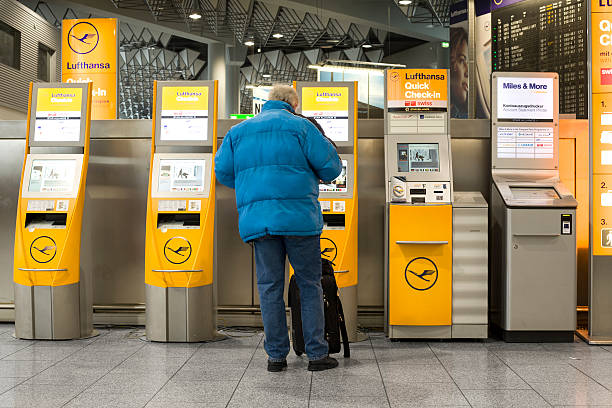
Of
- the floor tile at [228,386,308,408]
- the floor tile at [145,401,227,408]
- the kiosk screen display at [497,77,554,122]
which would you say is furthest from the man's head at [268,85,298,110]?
the kiosk screen display at [497,77,554,122]

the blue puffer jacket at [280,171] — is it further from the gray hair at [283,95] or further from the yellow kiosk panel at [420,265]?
the yellow kiosk panel at [420,265]

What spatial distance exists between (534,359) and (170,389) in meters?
2.19

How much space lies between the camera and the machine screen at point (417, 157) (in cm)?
450

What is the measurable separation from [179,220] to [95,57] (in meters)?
3.07

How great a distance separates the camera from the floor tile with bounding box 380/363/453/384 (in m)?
3.35

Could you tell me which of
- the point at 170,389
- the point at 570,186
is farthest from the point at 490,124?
the point at 170,389

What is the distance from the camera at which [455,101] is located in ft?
26.5

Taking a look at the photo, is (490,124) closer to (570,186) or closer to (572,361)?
(570,186)

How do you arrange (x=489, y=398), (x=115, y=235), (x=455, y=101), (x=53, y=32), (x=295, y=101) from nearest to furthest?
(x=489, y=398), (x=295, y=101), (x=115, y=235), (x=455, y=101), (x=53, y=32)

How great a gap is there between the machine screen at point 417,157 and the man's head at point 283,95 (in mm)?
1193

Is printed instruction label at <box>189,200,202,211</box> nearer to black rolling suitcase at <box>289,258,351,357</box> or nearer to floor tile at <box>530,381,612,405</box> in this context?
black rolling suitcase at <box>289,258,351,357</box>

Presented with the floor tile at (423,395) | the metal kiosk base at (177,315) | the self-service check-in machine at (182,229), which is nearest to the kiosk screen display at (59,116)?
the self-service check-in machine at (182,229)

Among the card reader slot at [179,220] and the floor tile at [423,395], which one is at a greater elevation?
the card reader slot at [179,220]

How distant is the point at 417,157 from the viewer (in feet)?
14.9
